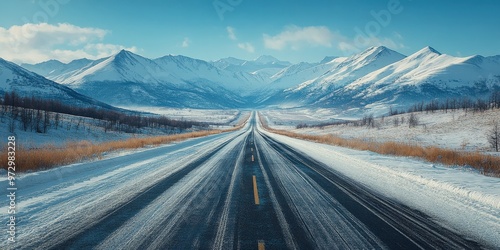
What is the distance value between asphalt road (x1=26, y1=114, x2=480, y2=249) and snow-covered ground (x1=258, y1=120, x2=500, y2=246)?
497mm

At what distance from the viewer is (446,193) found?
845 cm

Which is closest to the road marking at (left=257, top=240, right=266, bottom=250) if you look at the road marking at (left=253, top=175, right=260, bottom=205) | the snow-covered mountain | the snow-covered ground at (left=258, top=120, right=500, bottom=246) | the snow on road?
the road marking at (left=253, top=175, right=260, bottom=205)

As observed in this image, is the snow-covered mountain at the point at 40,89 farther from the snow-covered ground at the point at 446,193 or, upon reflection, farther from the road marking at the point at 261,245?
the road marking at the point at 261,245

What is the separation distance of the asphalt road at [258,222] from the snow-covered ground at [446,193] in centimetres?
→ 50

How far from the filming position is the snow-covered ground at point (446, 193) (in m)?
5.93

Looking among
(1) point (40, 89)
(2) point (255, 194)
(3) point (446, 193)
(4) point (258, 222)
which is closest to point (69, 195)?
(2) point (255, 194)

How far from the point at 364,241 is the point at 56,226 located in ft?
18.4

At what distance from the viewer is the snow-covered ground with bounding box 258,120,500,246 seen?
19.4ft

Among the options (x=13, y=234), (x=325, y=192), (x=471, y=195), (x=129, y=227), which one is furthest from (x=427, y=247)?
(x=13, y=234)

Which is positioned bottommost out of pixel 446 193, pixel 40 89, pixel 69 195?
pixel 69 195

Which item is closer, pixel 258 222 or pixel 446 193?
pixel 258 222

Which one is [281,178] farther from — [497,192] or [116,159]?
[116,159]

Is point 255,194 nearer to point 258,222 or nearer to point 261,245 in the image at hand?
point 258,222

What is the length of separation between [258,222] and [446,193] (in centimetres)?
623
